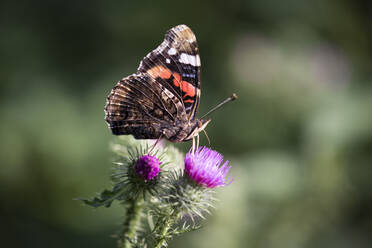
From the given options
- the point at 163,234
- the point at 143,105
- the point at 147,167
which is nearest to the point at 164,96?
the point at 143,105

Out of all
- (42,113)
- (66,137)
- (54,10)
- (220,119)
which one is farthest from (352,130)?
(54,10)

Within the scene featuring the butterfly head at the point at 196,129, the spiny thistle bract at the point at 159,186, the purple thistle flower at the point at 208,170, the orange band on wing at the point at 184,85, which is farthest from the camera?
the orange band on wing at the point at 184,85

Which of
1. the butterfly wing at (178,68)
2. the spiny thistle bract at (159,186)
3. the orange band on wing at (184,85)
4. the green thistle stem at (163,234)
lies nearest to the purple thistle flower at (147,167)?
the spiny thistle bract at (159,186)

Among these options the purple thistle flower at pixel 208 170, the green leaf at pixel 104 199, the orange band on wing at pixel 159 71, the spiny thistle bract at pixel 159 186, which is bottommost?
the green leaf at pixel 104 199

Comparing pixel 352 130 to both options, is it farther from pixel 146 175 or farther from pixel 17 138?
pixel 17 138

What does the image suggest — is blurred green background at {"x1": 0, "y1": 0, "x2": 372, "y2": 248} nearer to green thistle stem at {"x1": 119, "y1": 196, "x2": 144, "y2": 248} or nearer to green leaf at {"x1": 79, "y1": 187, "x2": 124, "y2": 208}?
green thistle stem at {"x1": 119, "y1": 196, "x2": 144, "y2": 248}

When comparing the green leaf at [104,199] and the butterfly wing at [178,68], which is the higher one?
the butterfly wing at [178,68]

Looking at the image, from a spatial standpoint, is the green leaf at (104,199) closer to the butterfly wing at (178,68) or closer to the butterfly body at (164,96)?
the butterfly body at (164,96)
